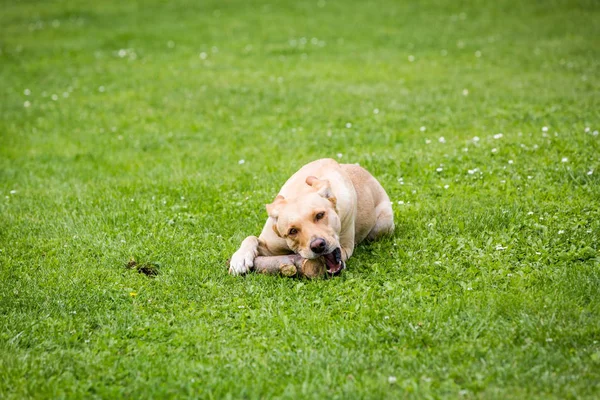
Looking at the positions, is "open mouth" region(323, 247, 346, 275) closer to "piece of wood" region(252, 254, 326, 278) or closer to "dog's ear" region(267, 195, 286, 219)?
"piece of wood" region(252, 254, 326, 278)

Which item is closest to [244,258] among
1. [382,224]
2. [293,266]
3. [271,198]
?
[293,266]

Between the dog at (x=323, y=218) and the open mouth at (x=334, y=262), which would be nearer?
the dog at (x=323, y=218)

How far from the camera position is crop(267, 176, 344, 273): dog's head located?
5.73 meters

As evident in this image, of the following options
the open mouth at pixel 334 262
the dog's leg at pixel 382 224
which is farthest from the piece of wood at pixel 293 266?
the dog's leg at pixel 382 224

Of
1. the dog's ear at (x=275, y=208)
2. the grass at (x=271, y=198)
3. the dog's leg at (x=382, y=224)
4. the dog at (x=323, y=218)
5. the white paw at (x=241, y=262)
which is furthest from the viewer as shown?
the dog's leg at (x=382, y=224)

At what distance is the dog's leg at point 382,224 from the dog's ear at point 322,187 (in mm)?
1032

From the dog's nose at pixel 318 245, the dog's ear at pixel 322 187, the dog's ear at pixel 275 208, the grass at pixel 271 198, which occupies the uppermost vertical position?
the dog's ear at pixel 322 187

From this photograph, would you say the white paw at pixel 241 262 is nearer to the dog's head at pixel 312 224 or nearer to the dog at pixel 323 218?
the dog at pixel 323 218

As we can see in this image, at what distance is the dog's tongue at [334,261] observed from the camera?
240 inches

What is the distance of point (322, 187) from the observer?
6.14 metres

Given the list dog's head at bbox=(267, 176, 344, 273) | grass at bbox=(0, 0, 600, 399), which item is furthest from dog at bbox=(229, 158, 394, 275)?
grass at bbox=(0, 0, 600, 399)

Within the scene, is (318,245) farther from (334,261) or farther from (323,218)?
(334,261)

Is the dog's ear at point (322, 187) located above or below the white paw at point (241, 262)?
above

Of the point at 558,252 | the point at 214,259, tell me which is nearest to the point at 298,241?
the point at 214,259
